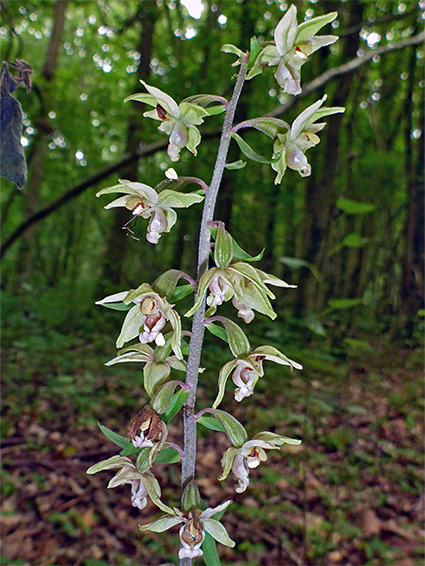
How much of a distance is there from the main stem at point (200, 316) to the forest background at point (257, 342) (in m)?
0.80

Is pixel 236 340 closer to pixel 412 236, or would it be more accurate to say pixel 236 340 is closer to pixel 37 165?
pixel 412 236

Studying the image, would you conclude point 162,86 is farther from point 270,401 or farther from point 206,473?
point 206,473

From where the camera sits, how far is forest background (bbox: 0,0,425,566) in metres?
2.60

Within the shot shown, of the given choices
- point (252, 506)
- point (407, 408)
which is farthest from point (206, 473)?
point (407, 408)

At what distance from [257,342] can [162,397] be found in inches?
134

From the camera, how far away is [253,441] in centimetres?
93

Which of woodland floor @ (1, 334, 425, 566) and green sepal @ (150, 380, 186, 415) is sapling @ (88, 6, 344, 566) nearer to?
green sepal @ (150, 380, 186, 415)

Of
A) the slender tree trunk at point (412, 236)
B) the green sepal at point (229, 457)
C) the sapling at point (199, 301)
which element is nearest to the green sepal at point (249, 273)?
the sapling at point (199, 301)

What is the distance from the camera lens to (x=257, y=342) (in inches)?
166

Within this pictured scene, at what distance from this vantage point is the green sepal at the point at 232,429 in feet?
2.97

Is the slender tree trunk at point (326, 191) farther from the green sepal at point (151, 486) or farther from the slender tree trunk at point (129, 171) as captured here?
the green sepal at point (151, 486)

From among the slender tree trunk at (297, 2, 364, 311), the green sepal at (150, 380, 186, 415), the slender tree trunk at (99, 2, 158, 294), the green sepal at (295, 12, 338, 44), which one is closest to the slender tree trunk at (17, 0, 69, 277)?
the slender tree trunk at (99, 2, 158, 294)

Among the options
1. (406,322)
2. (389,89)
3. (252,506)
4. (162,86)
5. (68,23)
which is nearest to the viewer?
(252,506)

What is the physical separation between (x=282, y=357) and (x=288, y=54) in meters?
0.59
